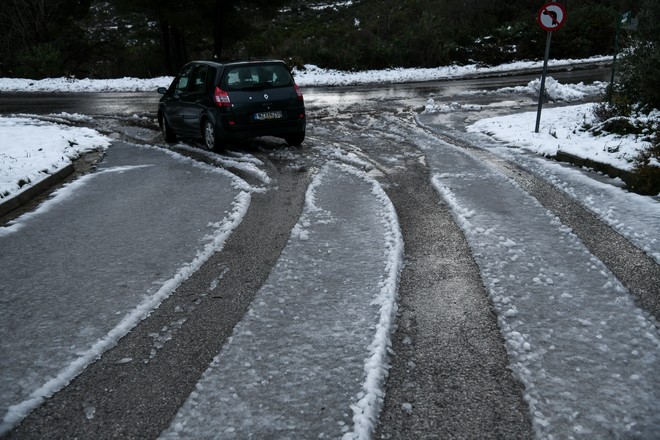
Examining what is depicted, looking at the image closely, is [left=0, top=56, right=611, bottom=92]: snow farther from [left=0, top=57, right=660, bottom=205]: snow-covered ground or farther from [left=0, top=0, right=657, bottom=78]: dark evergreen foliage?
[left=0, top=57, right=660, bottom=205]: snow-covered ground

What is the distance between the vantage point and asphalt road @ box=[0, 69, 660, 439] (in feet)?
9.11

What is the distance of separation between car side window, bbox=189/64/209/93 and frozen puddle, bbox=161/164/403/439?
581 centimetres

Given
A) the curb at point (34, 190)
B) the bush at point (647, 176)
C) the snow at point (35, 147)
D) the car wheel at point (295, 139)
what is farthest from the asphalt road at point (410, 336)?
the snow at point (35, 147)

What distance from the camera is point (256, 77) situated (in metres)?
9.88

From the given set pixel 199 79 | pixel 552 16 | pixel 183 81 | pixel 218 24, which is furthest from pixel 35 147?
pixel 218 24

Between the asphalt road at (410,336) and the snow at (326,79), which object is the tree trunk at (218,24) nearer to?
the snow at (326,79)

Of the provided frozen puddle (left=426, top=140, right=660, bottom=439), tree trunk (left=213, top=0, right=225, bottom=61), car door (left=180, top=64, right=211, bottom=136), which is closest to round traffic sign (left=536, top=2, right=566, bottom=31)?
frozen puddle (left=426, top=140, right=660, bottom=439)

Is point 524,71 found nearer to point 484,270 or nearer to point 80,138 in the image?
point 80,138

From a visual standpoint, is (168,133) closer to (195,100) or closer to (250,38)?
(195,100)

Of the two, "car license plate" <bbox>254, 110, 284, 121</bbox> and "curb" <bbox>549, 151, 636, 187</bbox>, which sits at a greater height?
"car license plate" <bbox>254, 110, 284, 121</bbox>

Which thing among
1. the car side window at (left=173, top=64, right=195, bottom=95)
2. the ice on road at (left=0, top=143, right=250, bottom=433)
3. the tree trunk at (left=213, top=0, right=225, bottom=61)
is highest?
the tree trunk at (left=213, top=0, right=225, bottom=61)

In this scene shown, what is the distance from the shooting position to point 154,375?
→ 321 centimetres

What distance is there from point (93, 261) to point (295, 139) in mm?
5986

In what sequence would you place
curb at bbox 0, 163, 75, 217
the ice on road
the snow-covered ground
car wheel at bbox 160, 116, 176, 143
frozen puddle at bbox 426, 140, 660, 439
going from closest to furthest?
frozen puddle at bbox 426, 140, 660, 439, the ice on road, curb at bbox 0, 163, 75, 217, the snow-covered ground, car wheel at bbox 160, 116, 176, 143
